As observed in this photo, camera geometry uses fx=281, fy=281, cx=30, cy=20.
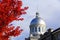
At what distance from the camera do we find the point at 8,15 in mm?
14125

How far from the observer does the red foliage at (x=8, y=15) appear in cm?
1404

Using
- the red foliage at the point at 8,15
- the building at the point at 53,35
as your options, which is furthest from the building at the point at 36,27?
the red foliage at the point at 8,15

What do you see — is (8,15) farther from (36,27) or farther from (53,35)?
(36,27)

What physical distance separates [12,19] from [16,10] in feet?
1.88

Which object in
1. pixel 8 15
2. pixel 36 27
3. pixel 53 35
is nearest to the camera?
pixel 8 15

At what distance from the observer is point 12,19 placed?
14.2 m

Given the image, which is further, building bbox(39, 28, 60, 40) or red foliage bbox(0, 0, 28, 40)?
building bbox(39, 28, 60, 40)

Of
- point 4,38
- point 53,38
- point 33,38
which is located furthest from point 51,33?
point 4,38

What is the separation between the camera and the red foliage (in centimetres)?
1404

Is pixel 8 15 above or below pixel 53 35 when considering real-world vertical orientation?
above

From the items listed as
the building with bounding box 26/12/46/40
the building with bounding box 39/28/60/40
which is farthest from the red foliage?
the building with bounding box 26/12/46/40

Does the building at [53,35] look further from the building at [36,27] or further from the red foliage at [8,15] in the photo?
the red foliage at [8,15]

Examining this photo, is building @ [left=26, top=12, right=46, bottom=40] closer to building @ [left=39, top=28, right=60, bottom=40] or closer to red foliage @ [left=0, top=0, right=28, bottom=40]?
building @ [left=39, top=28, right=60, bottom=40]

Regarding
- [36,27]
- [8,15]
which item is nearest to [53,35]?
[36,27]
